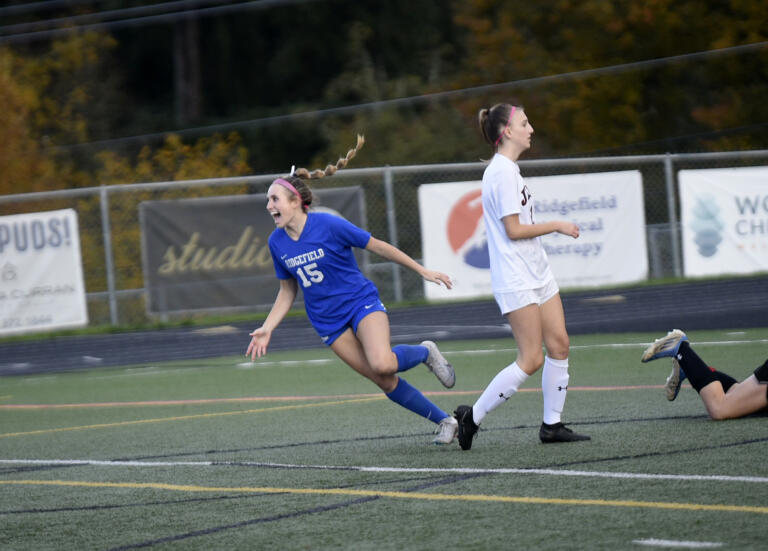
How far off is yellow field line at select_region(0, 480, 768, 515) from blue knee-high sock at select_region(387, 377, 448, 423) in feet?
4.85

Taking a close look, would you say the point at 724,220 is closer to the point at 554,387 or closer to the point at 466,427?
the point at 554,387

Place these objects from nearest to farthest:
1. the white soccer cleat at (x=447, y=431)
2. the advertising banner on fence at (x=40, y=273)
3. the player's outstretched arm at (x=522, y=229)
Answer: the player's outstretched arm at (x=522, y=229), the white soccer cleat at (x=447, y=431), the advertising banner on fence at (x=40, y=273)

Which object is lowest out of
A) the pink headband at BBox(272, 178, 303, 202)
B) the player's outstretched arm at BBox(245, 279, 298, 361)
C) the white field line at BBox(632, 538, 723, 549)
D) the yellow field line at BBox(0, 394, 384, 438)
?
the yellow field line at BBox(0, 394, 384, 438)

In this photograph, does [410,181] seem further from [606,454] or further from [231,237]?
[606,454]

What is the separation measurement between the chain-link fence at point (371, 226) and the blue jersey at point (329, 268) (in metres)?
11.6

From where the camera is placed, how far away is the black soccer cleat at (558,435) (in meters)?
7.28

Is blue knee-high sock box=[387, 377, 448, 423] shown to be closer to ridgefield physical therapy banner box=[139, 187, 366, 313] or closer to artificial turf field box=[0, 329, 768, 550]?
artificial turf field box=[0, 329, 768, 550]

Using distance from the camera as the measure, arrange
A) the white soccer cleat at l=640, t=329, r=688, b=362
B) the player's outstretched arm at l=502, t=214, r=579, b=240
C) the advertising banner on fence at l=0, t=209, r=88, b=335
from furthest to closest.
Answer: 1. the advertising banner on fence at l=0, t=209, r=88, b=335
2. the white soccer cleat at l=640, t=329, r=688, b=362
3. the player's outstretched arm at l=502, t=214, r=579, b=240

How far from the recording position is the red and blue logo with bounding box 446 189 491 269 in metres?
19.6

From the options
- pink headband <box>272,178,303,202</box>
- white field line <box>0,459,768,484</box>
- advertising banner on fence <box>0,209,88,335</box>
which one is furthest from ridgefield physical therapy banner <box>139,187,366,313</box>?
pink headband <box>272,178,303,202</box>

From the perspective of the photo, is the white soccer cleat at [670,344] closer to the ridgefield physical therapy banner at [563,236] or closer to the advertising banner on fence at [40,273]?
the ridgefield physical therapy banner at [563,236]

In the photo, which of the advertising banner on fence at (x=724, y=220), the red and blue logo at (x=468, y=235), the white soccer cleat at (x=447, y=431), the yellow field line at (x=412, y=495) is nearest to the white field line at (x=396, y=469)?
the yellow field line at (x=412, y=495)

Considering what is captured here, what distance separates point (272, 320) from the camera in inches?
308

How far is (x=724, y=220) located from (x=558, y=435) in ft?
45.4
